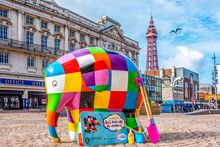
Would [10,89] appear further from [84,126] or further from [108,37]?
[84,126]

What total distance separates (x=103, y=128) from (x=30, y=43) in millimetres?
30549

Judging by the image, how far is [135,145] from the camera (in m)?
7.82

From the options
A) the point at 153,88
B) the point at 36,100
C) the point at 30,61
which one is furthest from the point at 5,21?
the point at 153,88

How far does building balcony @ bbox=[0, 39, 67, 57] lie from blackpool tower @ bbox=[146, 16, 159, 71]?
262 ft

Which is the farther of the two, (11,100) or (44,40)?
(44,40)

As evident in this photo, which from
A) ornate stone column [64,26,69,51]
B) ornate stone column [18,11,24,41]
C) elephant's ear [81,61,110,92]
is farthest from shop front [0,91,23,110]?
elephant's ear [81,61,110,92]

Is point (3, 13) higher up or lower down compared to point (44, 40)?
higher up

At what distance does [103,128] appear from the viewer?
26.0 feet

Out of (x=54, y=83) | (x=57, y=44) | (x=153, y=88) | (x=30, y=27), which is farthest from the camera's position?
(x=153, y=88)

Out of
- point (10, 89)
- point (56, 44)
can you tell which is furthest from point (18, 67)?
point (56, 44)

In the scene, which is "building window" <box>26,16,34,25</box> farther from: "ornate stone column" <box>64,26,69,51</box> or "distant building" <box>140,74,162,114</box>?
"distant building" <box>140,74,162,114</box>

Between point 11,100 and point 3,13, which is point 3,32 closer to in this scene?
point 3,13

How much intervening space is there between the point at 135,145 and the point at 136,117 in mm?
994

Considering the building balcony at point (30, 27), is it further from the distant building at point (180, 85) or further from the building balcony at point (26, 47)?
the distant building at point (180, 85)
